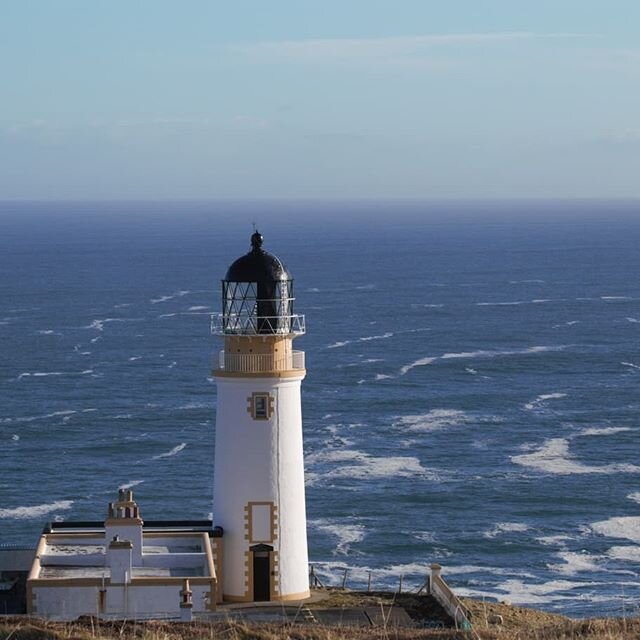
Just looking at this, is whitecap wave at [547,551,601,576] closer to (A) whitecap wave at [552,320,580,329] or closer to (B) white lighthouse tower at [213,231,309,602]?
(B) white lighthouse tower at [213,231,309,602]

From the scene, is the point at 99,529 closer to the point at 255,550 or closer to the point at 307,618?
the point at 255,550

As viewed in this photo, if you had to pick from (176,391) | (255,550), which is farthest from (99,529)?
(176,391)

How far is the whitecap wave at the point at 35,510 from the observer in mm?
54219

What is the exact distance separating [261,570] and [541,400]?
50.9m

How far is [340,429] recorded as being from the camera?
72.1 m

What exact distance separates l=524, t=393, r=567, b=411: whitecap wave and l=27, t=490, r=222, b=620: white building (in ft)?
154

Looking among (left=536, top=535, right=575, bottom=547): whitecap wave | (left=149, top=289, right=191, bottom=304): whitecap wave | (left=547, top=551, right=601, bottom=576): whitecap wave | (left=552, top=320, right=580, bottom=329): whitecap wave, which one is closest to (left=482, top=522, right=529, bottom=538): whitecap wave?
(left=536, top=535, right=575, bottom=547): whitecap wave

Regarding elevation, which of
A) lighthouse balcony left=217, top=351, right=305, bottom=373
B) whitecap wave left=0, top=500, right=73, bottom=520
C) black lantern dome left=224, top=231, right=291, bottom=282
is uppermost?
black lantern dome left=224, top=231, right=291, bottom=282

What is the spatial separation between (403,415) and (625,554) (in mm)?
26378

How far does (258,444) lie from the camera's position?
3256 centimetres

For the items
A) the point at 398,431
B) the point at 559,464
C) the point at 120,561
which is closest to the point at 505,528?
the point at 559,464

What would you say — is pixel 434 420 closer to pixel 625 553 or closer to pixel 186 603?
pixel 625 553

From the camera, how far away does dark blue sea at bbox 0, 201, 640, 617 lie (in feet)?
167

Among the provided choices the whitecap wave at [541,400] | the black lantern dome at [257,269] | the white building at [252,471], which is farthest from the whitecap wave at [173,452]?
the black lantern dome at [257,269]
